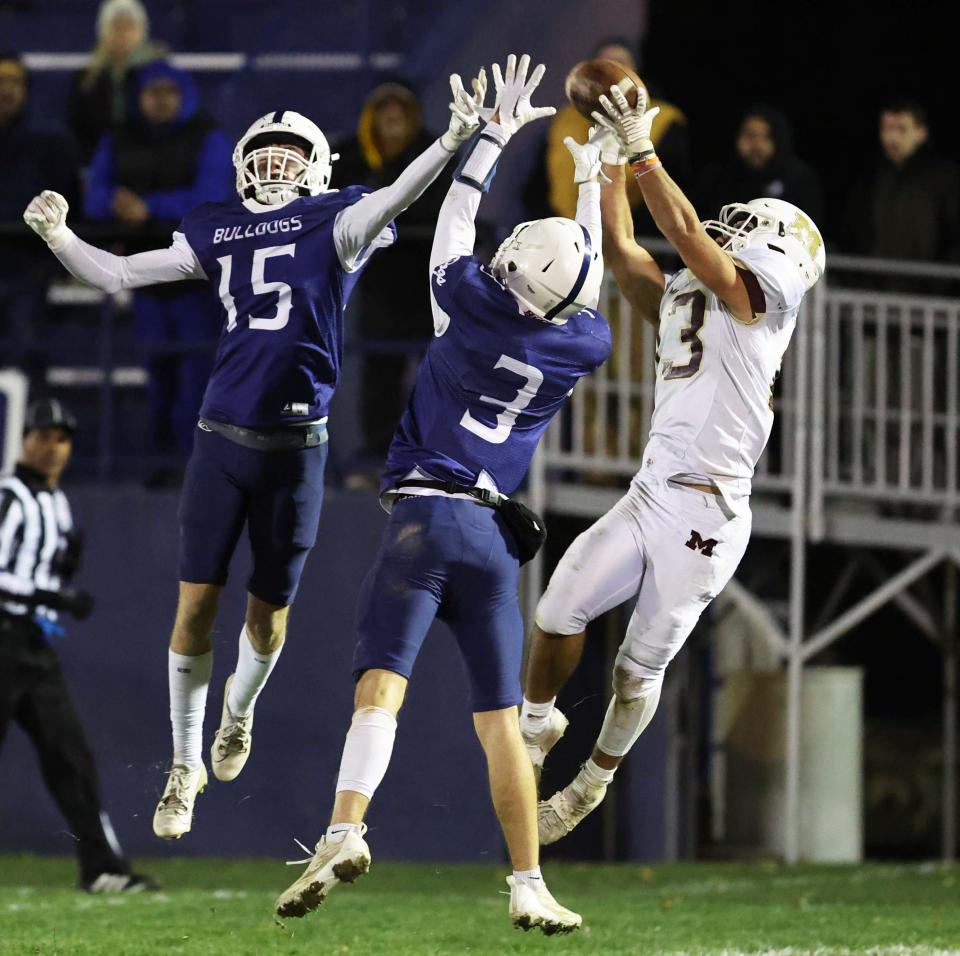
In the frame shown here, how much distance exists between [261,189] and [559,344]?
1099mm

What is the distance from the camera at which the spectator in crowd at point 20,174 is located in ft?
38.7

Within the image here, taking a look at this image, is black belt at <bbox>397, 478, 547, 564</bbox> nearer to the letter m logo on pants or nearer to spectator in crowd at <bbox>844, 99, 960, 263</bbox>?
the letter m logo on pants

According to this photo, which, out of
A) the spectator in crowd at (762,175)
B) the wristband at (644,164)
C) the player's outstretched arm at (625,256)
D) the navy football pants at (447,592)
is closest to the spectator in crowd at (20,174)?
the spectator in crowd at (762,175)

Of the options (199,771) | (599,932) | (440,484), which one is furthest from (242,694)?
(599,932)

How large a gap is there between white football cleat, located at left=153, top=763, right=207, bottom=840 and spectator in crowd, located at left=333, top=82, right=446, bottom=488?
4305 mm

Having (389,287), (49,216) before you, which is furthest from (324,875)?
(389,287)

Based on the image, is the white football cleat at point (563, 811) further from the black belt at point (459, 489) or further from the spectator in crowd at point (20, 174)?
the spectator in crowd at point (20, 174)

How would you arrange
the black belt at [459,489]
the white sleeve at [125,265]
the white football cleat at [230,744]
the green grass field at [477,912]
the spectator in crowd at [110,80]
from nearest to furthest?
the black belt at [459,489] < the white sleeve at [125,265] < the white football cleat at [230,744] < the green grass field at [477,912] < the spectator in crowd at [110,80]

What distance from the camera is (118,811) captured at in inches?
468

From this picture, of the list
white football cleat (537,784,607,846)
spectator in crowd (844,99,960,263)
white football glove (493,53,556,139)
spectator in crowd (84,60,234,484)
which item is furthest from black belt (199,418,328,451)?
spectator in crowd (844,99,960,263)

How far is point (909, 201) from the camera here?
12.0 m

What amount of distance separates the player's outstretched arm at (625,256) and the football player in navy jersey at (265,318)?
0.72 m

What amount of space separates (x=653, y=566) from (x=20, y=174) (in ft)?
19.9

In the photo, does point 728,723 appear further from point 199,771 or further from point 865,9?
point 199,771
